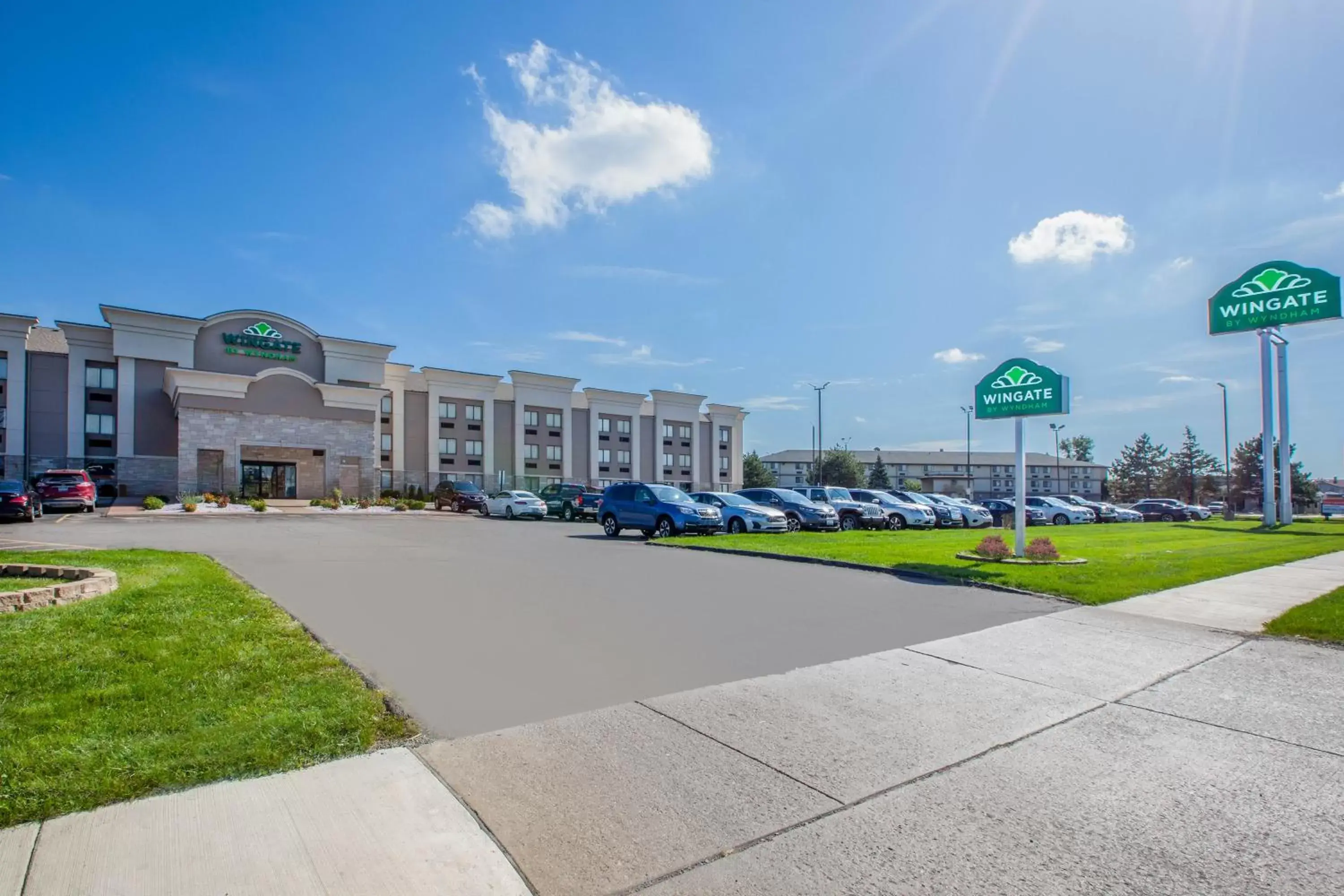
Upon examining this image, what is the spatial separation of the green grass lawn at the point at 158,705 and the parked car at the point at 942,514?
90.8ft

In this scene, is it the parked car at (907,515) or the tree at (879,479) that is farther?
the tree at (879,479)

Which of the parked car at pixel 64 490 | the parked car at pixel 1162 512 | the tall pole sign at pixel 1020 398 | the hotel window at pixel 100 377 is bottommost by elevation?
the parked car at pixel 1162 512

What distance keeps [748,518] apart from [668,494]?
8.88ft

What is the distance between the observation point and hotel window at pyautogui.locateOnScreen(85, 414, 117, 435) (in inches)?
1778

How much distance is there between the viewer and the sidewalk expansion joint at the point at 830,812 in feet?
9.39

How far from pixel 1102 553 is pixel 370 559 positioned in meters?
16.0

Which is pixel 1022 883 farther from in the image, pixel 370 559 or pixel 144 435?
pixel 144 435

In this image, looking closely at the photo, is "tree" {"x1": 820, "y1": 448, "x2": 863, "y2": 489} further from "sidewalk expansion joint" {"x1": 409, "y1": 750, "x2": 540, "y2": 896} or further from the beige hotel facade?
"sidewalk expansion joint" {"x1": 409, "y1": 750, "x2": 540, "y2": 896}

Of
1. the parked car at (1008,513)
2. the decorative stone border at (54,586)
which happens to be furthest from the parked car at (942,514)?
the decorative stone border at (54,586)

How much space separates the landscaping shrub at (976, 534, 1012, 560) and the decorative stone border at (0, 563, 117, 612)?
14.4m

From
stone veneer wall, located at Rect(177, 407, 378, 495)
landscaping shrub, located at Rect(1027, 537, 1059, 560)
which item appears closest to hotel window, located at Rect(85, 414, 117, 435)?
stone veneer wall, located at Rect(177, 407, 378, 495)

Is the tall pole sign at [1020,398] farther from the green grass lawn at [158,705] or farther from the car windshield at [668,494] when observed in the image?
the green grass lawn at [158,705]

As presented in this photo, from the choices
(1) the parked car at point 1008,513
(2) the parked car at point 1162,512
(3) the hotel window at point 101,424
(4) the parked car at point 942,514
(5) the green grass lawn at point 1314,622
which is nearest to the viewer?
(5) the green grass lawn at point 1314,622

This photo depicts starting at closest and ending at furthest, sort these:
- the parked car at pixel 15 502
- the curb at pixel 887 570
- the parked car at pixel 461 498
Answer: the curb at pixel 887 570, the parked car at pixel 15 502, the parked car at pixel 461 498
